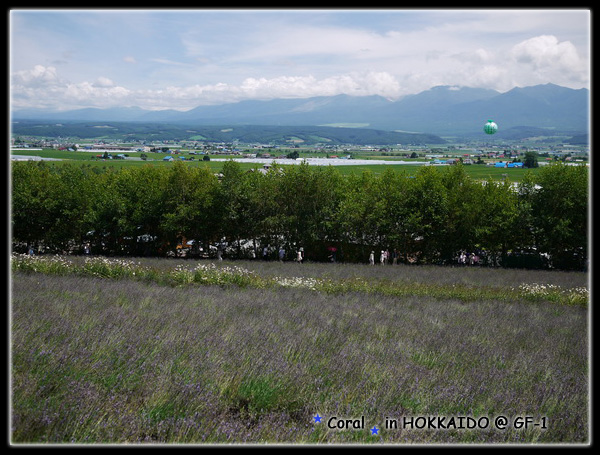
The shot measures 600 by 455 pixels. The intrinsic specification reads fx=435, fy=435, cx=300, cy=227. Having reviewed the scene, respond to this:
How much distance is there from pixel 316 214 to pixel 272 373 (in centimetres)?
2278

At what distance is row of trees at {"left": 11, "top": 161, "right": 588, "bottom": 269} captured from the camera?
25938 mm

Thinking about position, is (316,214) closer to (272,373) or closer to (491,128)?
(491,128)

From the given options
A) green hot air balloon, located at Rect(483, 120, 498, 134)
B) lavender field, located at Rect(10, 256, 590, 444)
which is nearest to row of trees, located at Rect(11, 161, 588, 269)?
green hot air balloon, located at Rect(483, 120, 498, 134)

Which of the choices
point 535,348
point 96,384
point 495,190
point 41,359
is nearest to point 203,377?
point 96,384

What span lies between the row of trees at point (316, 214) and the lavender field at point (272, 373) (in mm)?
17579

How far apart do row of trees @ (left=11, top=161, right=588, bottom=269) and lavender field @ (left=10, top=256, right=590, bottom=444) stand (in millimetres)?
17579

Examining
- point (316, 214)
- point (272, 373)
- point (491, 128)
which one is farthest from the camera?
point (491, 128)

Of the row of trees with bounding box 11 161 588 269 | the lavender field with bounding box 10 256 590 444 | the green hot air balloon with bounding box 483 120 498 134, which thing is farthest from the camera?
the green hot air balloon with bounding box 483 120 498 134

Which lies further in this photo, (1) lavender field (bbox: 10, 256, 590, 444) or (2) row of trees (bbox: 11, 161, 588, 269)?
(2) row of trees (bbox: 11, 161, 588, 269)

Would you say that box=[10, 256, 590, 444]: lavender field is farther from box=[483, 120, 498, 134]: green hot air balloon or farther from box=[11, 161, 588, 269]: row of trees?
box=[483, 120, 498, 134]: green hot air balloon

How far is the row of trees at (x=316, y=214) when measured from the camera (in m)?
25.9

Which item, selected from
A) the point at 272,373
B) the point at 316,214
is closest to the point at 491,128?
the point at 316,214

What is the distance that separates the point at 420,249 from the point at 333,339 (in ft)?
70.6

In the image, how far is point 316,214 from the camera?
26.9m
